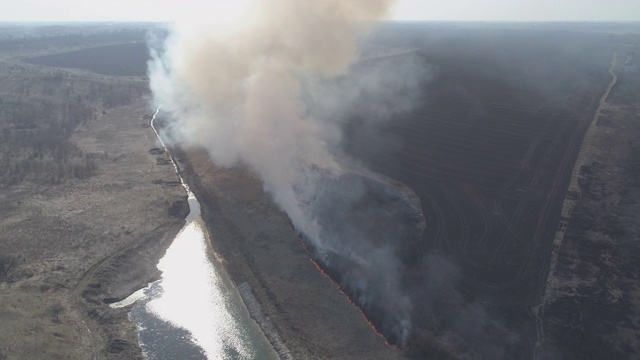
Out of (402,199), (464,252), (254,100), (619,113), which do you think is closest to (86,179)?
(254,100)

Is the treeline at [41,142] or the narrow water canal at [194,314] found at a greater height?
the treeline at [41,142]

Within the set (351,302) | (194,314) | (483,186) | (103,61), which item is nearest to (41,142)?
(194,314)

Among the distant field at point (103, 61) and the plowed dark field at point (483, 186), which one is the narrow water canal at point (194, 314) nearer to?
the plowed dark field at point (483, 186)

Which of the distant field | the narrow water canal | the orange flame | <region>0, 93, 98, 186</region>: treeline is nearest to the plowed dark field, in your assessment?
the orange flame

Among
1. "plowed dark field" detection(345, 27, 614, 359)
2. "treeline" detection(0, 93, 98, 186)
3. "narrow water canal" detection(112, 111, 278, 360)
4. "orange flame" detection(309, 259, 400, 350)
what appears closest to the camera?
"orange flame" detection(309, 259, 400, 350)

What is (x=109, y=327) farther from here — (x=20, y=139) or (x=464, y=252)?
(x=20, y=139)

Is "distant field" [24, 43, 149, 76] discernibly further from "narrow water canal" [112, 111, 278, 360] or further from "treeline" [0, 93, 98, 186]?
"narrow water canal" [112, 111, 278, 360]

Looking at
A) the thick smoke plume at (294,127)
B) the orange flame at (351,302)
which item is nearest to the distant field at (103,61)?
the thick smoke plume at (294,127)

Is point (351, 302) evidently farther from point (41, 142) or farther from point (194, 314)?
point (41, 142)
